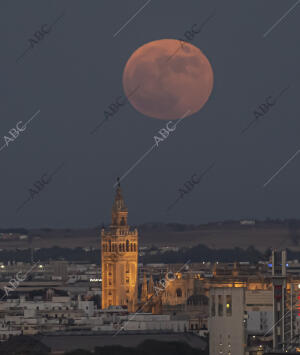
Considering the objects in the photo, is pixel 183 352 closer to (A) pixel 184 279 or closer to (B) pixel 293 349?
(B) pixel 293 349

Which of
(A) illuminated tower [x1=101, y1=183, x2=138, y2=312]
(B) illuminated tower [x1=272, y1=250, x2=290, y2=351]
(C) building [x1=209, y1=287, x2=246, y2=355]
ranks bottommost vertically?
(C) building [x1=209, y1=287, x2=246, y2=355]

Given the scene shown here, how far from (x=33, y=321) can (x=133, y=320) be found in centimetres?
680

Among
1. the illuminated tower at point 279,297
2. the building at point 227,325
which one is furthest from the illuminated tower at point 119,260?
the building at point 227,325

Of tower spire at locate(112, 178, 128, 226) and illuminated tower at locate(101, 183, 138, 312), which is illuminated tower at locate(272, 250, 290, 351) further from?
tower spire at locate(112, 178, 128, 226)

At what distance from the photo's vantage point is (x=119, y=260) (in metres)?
182

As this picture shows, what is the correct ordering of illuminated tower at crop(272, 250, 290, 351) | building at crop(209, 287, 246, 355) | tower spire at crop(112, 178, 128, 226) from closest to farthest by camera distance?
building at crop(209, 287, 246, 355), illuminated tower at crop(272, 250, 290, 351), tower spire at crop(112, 178, 128, 226)

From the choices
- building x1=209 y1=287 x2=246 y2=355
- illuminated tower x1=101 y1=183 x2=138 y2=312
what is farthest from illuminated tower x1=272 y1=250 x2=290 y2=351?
illuminated tower x1=101 y1=183 x2=138 y2=312

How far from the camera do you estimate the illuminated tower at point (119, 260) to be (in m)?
178

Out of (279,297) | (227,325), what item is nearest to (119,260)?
(279,297)

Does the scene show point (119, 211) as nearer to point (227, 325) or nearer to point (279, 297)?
point (279, 297)

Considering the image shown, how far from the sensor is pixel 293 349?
352 feet

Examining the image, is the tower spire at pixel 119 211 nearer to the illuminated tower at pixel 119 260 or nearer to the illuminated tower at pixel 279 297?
the illuminated tower at pixel 119 260

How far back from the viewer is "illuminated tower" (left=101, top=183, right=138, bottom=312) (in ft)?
583

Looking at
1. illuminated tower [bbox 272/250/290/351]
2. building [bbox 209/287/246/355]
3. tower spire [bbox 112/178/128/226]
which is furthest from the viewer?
tower spire [bbox 112/178/128/226]
